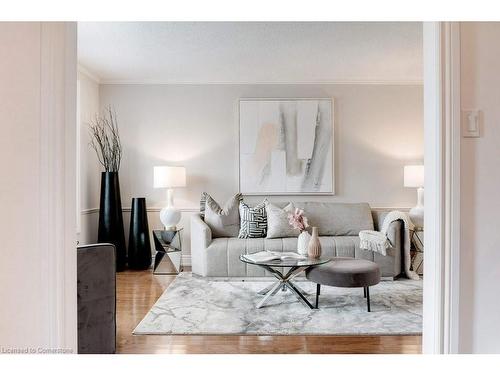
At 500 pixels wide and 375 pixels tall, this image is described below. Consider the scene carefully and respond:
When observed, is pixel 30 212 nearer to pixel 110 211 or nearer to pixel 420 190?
pixel 110 211

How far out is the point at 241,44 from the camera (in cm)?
370

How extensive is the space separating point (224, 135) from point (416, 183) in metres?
2.61

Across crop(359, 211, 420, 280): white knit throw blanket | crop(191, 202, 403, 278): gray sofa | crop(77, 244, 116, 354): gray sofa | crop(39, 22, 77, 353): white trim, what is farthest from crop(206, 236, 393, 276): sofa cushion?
crop(39, 22, 77, 353): white trim

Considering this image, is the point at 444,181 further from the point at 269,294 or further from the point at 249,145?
the point at 249,145

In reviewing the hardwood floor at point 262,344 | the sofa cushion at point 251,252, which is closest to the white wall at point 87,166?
the sofa cushion at point 251,252

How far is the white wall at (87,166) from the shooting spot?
178 inches

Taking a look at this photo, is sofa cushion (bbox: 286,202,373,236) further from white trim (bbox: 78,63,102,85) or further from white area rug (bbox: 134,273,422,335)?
white trim (bbox: 78,63,102,85)

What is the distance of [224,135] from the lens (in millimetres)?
5016

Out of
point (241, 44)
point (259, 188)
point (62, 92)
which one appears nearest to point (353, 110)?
point (259, 188)

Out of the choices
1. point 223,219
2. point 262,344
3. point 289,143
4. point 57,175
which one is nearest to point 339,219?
point 289,143

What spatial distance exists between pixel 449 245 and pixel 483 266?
0.15 metres
